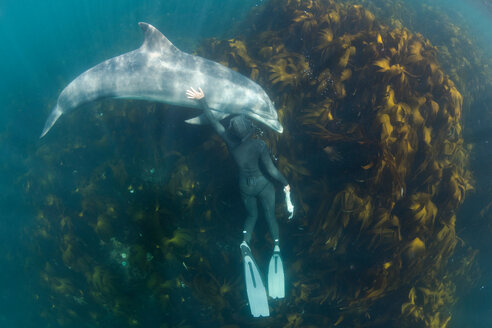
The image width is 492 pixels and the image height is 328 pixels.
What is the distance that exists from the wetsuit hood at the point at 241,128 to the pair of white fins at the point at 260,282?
2.06 metres

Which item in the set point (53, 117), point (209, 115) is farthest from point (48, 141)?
point (209, 115)

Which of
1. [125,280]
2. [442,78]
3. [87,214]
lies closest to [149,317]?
[125,280]

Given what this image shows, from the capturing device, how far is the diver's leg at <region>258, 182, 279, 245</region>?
484cm

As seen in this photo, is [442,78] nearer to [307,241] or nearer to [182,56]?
[307,241]

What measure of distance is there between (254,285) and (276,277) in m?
0.45

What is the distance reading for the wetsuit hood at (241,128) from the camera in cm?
429

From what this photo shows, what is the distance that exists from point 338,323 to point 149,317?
4.18 metres

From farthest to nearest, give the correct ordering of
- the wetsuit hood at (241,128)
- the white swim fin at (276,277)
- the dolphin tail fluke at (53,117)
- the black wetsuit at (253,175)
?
the dolphin tail fluke at (53,117) < the white swim fin at (276,277) < the black wetsuit at (253,175) < the wetsuit hood at (241,128)

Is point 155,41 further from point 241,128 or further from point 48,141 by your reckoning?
point 48,141

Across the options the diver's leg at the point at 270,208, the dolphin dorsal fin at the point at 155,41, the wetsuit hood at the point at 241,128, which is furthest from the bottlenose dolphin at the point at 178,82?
the diver's leg at the point at 270,208

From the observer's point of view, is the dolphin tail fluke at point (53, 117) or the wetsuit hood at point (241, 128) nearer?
the wetsuit hood at point (241, 128)

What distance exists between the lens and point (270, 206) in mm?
4879

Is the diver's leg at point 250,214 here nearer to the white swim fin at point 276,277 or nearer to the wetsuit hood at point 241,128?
the white swim fin at point 276,277

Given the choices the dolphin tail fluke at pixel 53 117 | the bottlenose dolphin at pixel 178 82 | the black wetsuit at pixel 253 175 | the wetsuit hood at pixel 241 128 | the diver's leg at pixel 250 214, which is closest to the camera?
the wetsuit hood at pixel 241 128
